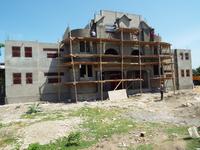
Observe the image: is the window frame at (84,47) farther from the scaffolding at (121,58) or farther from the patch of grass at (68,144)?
the patch of grass at (68,144)

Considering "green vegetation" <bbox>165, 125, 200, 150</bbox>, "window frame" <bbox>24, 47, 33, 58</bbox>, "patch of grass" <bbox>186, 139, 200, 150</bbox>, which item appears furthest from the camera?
"window frame" <bbox>24, 47, 33, 58</bbox>

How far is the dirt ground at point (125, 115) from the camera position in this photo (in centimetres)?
1561

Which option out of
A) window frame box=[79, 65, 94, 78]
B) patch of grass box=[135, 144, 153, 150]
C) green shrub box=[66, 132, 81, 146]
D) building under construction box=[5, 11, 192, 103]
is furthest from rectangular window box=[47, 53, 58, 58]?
patch of grass box=[135, 144, 153, 150]

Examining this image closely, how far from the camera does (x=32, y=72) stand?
33.2 m

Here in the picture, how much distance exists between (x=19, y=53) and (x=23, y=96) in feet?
17.3

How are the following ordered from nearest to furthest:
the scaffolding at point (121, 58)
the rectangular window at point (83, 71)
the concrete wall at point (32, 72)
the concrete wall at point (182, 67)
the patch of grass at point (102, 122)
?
the patch of grass at point (102, 122) < the concrete wall at point (32, 72) < the scaffolding at point (121, 58) < the rectangular window at point (83, 71) < the concrete wall at point (182, 67)

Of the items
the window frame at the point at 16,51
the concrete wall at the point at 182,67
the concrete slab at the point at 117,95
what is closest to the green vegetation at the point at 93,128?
the concrete slab at the point at 117,95

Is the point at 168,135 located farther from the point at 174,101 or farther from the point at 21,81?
the point at 21,81

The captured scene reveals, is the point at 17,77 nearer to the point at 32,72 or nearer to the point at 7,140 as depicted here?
the point at 32,72

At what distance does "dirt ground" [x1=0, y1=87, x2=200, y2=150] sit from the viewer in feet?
51.2

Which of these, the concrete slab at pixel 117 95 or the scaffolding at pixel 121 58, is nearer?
the scaffolding at pixel 121 58

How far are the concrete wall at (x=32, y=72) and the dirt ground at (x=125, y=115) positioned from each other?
373 cm

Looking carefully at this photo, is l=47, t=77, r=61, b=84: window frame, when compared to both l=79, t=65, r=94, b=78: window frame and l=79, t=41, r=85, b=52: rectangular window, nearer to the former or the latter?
l=79, t=65, r=94, b=78: window frame

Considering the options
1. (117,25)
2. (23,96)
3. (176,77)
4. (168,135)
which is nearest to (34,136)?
(168,135)
